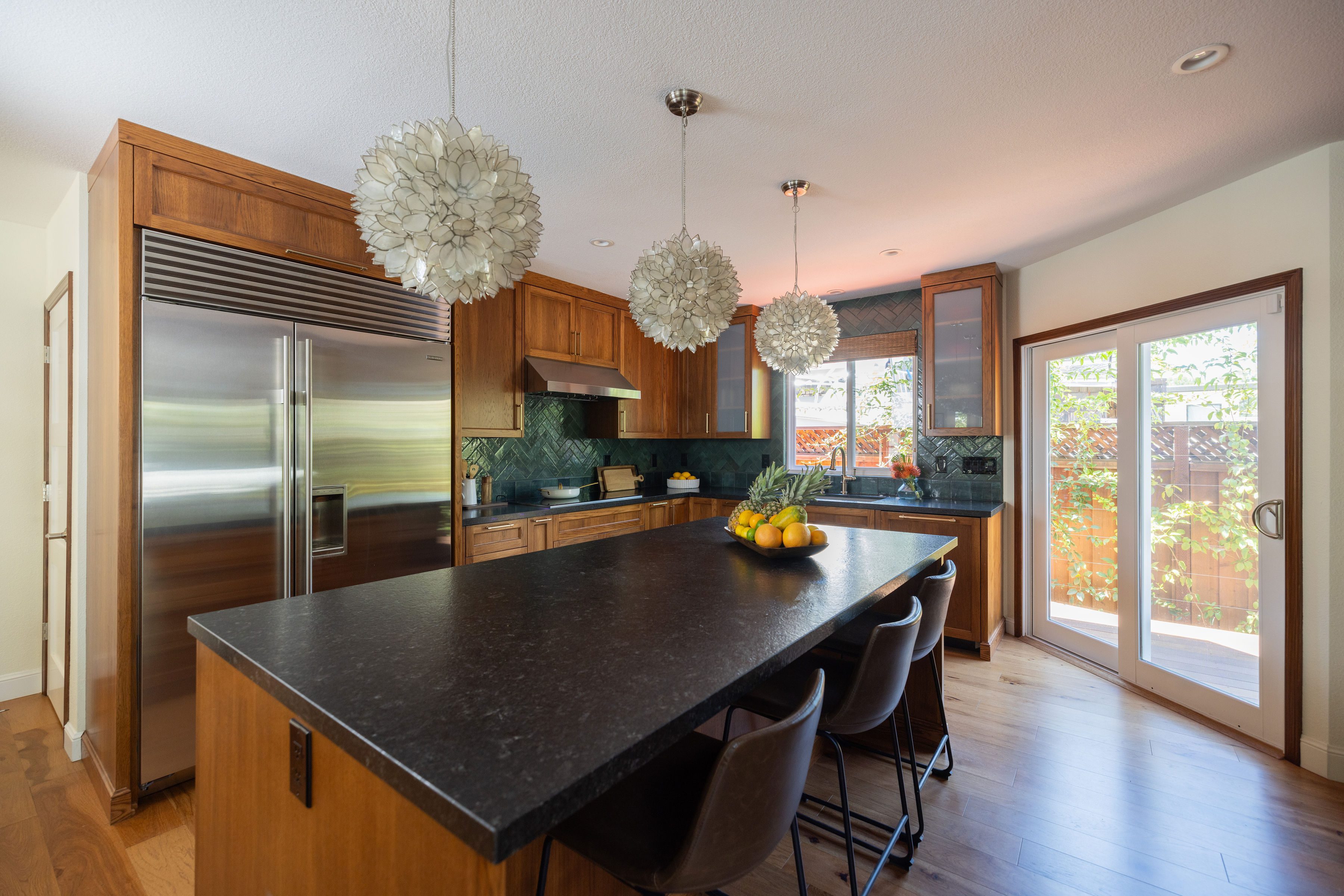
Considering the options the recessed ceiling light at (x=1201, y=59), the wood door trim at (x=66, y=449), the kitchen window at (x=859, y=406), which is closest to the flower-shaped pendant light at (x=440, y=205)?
the recessed ceiling light at (x=1201, y=59)

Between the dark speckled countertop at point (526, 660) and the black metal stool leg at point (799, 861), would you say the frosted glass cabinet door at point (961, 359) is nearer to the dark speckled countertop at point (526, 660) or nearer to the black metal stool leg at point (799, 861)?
the dark speckled countertop at point (526, 660)

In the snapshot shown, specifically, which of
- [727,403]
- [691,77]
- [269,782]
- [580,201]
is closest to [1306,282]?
[691,77]

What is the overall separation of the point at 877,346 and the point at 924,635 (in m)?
3.21

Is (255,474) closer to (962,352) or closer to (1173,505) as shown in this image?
(962,352)

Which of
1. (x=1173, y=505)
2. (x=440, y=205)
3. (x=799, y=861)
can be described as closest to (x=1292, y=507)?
(x=1173, y=505)

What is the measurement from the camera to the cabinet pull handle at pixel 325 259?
101 inches

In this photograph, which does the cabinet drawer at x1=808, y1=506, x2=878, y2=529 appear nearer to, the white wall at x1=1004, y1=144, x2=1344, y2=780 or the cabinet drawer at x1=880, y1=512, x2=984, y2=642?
the cabinet drawer at x1=880, y1=512, x2=984, y2=642

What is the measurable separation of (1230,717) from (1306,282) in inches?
76.2

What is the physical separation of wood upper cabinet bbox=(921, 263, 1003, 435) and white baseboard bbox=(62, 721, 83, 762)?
486 centimetres

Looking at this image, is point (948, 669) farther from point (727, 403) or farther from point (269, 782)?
point (269, 782)

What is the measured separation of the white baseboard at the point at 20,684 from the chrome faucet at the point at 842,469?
5.02 meters

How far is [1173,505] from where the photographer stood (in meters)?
3.06

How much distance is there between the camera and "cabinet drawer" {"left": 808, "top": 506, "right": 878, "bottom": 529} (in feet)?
13.2

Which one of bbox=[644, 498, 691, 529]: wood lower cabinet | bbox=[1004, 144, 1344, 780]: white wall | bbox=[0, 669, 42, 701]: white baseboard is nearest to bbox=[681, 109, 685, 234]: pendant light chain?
bbox=[644, 498, 691, 529]: wood lower cabinet
